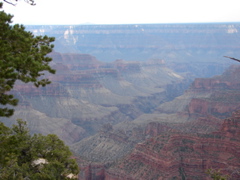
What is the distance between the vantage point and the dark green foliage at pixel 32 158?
61.2ft

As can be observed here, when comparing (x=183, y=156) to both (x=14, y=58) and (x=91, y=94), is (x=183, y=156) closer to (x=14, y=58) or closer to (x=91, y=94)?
(x=14, y=58)

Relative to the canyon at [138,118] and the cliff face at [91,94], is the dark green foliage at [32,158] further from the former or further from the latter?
the cliff face at [91,94]

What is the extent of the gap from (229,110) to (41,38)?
7232cm

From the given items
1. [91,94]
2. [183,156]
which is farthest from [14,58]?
[91,94]

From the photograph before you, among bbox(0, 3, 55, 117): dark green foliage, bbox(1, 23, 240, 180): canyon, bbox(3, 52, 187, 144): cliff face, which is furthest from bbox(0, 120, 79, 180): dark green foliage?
bbox(3, 52, 187, 144): cliff face

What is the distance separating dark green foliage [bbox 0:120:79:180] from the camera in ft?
61.2

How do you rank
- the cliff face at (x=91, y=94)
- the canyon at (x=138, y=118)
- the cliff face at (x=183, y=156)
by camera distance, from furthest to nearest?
the cliff face at (x=91, y=94), the canyon at (x=138, y=118), the cliff face at (x=183, y=156)

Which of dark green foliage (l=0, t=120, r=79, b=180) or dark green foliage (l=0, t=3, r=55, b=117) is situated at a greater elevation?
dark green foliage (l=0, t=3, r=55, b=117)

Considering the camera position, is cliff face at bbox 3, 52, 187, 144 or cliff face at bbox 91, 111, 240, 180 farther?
cliff face at bbox 3, 52, 187, 144

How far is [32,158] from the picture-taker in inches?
867

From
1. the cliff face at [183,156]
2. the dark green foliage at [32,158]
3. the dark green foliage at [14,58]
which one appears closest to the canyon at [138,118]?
the cliff face at [183,156]

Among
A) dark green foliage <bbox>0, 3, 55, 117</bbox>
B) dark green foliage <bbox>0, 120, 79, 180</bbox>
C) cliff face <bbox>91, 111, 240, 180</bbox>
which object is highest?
dark green foliage <bbox>0, 3, 55, 117</bbox>

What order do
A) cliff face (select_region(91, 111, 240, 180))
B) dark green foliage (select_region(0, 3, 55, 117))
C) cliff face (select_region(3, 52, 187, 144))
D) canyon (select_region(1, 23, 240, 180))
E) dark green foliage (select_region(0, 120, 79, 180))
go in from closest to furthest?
dark green foliage (select_region(0, 3, 55, 117))
dark green foliage (select_region(0, 120, 79, 180))
cliff face (select_region(91, 111, 240, 180))
canyon (select_region(1, 23, 240, 180))
cliff face (select_region(3, 52, 187, 144))

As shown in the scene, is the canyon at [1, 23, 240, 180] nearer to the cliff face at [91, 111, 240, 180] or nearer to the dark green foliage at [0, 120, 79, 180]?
the cliff face at [91, 111, 240, 180]
